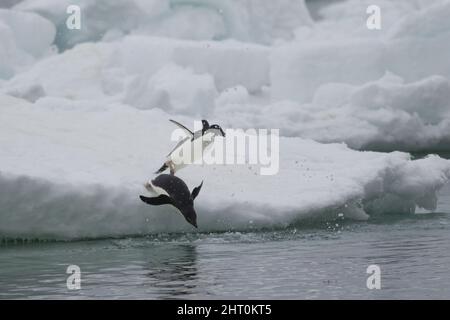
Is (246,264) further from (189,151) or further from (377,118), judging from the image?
(377,118)

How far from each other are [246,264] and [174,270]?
26.9 inches

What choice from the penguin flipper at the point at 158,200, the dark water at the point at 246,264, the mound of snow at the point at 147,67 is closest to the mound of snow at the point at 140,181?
the dark water at the point at 246,264

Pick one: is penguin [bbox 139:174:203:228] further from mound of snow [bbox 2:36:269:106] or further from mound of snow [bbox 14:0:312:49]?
mound of snow [bbox 14:0:312:49]

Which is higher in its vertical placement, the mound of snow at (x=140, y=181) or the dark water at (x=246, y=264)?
the mound of snow at (x=140, y=181)

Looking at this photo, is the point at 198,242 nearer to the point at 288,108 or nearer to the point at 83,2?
the point at 288,108

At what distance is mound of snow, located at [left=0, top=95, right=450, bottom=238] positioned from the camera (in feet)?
34.0

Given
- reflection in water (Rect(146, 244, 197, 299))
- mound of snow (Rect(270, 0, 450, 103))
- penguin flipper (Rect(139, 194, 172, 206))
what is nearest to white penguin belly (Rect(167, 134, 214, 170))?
penguin flipper (Rect(139, 194, 172, 206))

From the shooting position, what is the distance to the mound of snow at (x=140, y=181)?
10367 millimetres

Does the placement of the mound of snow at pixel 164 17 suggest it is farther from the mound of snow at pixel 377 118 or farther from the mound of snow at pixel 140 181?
the mound of snow at pixel 140 181

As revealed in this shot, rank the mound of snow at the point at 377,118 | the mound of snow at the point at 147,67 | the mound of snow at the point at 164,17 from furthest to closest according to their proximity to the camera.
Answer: the mound of snow at the point at 164,17
the mound of snow at the point at 147,67
the mound of snow at the point at 377,118

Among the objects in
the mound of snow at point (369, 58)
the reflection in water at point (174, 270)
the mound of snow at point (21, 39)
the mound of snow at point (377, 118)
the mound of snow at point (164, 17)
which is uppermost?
the mound of snow at point (164, 17)

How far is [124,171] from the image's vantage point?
11.3m

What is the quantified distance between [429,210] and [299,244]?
373 centimetres

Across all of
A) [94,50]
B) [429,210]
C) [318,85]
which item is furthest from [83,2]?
[429,210]
